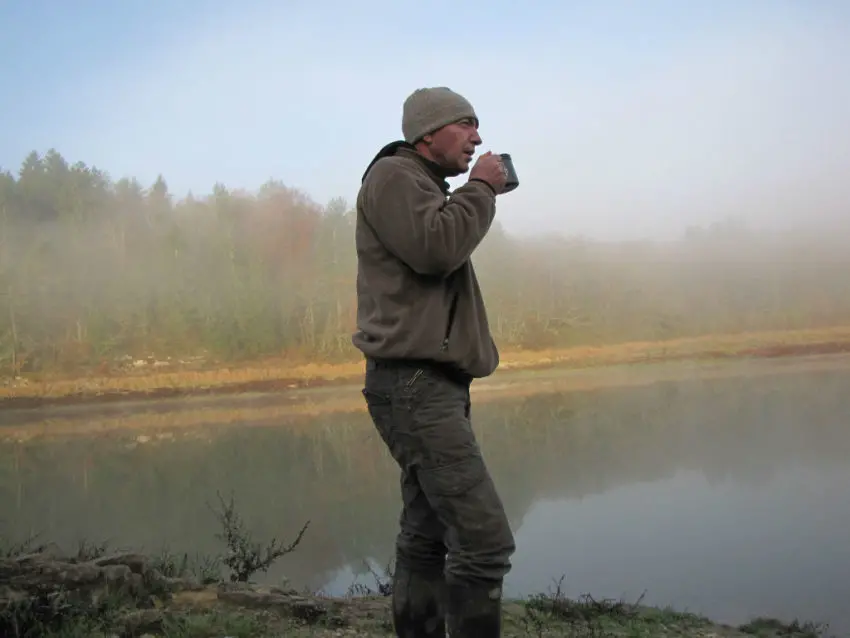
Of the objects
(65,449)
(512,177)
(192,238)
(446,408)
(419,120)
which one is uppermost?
(192,238)

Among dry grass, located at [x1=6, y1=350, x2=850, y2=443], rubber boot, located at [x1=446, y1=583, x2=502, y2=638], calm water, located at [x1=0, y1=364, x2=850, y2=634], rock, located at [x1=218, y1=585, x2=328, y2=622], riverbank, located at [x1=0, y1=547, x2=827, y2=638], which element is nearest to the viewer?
rubber boot, located at [x1=446, y1=583, x2=502, y2=638]

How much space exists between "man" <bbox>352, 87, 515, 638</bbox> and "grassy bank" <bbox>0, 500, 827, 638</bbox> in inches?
38.0

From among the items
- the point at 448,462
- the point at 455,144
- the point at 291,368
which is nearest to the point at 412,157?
the point at 455,144

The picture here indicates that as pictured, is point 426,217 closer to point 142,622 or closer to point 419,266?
point 419,266

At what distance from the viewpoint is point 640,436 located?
26.4ft

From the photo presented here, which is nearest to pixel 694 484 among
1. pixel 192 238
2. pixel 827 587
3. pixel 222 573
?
pixel 827 587

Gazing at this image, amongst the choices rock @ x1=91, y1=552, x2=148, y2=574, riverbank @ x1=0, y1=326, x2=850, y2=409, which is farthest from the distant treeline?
rock @ x1=91, y1=552, x2=148, y2=574

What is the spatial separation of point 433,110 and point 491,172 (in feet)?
0.70

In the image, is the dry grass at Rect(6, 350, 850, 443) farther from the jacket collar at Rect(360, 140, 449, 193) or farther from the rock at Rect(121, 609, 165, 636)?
the jacket collar at Rect(360, 140, 449, 193)

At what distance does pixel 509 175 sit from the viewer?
1743 mm

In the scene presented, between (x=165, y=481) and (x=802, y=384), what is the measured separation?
972cm

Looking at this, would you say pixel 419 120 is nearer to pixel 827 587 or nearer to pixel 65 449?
pixel 827 587

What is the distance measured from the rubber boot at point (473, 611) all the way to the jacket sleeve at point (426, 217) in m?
0.67

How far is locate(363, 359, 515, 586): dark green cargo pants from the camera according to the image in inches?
62.5
